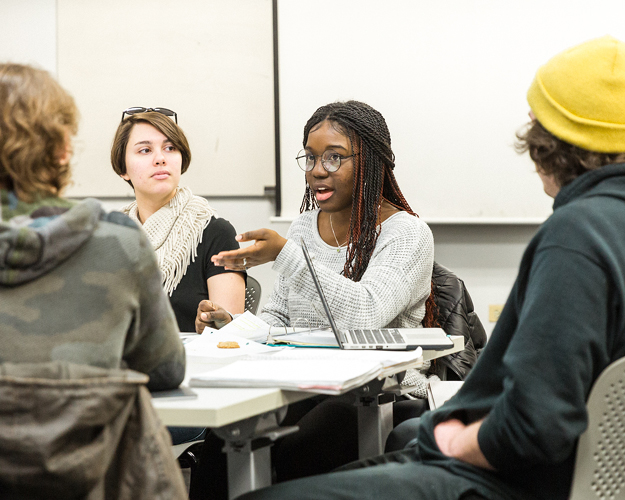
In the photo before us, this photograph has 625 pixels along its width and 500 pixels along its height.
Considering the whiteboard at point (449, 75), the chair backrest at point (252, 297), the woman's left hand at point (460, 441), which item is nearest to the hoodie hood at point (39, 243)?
the woman's left hand at point (460, 441)

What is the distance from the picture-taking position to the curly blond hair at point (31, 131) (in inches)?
31.8

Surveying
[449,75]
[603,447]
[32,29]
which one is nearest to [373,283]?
[603,447]

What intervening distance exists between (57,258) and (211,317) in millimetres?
1066

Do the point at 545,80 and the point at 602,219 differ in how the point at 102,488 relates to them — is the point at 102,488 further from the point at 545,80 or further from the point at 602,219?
the point at 545,80

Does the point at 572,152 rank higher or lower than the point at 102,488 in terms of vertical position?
higher

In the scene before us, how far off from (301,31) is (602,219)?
9.06 ft

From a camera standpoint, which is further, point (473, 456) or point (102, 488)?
point (473, 456)

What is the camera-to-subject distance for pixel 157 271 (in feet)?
2.80

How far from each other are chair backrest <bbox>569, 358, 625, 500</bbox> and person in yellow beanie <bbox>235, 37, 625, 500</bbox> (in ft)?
0.08

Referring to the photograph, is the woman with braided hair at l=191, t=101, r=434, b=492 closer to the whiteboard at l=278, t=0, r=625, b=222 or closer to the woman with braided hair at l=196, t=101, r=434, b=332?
the woman with braided hair at l=196, t=101, r=434, b=332

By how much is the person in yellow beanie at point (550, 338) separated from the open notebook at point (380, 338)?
0.31 metres

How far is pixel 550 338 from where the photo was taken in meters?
0.81

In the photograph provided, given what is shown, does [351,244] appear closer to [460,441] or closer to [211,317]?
[211,317]

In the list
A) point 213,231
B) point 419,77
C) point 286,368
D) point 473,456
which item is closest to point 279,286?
point 213,231
